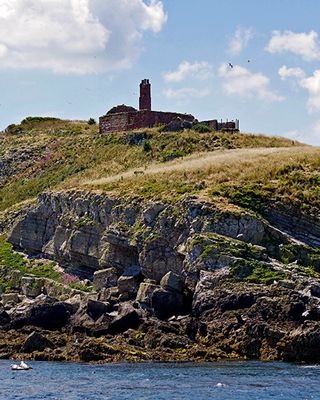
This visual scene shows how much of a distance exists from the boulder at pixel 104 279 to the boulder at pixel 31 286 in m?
5.69

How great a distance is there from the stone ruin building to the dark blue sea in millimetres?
62537

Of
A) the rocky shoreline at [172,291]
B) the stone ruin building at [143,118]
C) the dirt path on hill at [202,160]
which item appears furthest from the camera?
the stone ruin building at [143,118]

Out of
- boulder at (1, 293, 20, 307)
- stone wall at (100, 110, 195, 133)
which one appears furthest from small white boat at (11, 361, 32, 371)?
stone wall at (100, 110, 195, 133)

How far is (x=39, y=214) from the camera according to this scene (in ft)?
286

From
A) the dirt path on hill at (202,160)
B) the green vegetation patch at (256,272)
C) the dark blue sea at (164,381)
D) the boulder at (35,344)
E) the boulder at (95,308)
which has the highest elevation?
the dirt path on hill at (202,160)

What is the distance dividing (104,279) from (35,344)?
13570mm

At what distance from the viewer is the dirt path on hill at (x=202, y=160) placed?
86.8 meters

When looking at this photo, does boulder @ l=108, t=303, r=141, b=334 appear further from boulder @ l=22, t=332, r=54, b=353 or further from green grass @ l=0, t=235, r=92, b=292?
green grass @ l=0, t=235, r=92, b=292

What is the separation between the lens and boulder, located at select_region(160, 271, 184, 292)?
2495 inches

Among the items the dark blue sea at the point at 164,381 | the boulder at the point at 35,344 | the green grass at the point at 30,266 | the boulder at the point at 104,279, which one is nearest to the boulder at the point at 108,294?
the boulder at the point at 104,279

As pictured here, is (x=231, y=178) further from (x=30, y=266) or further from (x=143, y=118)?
(x=143, y=118)

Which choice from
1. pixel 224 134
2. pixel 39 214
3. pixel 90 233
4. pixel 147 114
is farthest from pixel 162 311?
pixel 147 114

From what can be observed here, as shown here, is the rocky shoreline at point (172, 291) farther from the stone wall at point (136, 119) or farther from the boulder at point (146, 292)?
the stone wall at point (136, 119)

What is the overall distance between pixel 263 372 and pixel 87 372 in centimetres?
910
